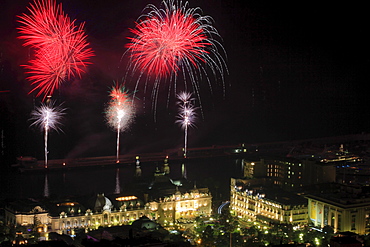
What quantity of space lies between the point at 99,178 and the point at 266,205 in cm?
1015

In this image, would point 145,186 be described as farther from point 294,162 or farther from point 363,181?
point 363,181

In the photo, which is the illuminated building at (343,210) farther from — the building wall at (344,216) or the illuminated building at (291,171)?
the illuminated building at (291,171)

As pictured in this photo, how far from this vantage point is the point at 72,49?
17500 millimetres

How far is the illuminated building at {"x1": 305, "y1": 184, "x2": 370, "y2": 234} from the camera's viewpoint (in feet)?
52.3

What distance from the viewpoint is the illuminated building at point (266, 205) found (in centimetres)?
1691

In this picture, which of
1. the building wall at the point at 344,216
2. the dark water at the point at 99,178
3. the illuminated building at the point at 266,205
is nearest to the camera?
the building wall at the point at 344,216

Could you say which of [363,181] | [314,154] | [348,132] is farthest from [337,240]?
[348,132]

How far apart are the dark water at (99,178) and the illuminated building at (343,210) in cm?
412

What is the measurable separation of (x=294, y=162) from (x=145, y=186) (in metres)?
5.33

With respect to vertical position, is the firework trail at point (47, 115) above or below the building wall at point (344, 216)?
above

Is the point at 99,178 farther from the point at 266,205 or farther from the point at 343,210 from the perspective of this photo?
the point at 343,210

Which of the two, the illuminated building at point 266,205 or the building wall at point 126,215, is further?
the illuminated building at point 266,205

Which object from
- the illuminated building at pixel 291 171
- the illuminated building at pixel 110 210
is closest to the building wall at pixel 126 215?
the illuminated building at pixel 110 210

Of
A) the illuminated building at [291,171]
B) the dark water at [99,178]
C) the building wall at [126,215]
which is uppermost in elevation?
the illuminated building at [291,171]
